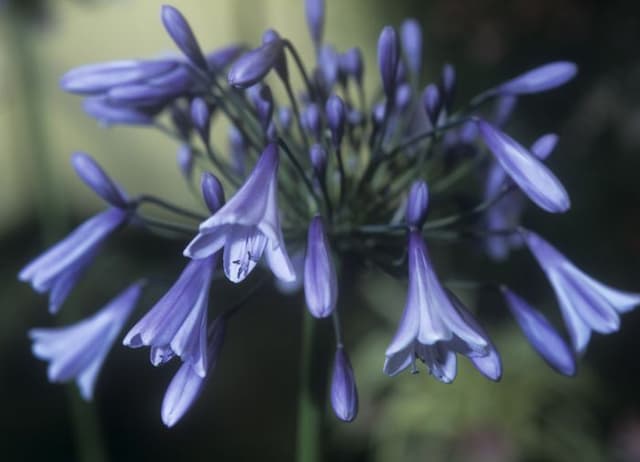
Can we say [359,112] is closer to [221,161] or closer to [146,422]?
[221,161]

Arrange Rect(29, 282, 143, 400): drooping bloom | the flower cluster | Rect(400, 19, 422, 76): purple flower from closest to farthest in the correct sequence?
the flower cluster, Rect(29, 282, 143, 400): drooping bloom, Rect(400, 19, 422, 76): purple flower

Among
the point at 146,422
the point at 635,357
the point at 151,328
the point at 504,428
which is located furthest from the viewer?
the point at 635,357

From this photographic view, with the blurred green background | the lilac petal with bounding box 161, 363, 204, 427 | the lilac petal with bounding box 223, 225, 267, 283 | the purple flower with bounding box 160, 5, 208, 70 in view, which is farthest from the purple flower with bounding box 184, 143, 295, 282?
the blurred green background

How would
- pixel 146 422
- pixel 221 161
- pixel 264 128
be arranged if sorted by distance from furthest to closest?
1. pixel 146 422
2. pixel 221 161
3. pixel 264 128

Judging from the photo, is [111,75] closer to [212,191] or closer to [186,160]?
[186,160]

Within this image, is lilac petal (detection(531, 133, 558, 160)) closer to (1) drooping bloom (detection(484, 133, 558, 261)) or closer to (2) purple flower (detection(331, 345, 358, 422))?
(1) drooping bloom (detection(484, 133, 558, 261))

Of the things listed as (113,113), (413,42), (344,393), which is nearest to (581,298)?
(344,393)

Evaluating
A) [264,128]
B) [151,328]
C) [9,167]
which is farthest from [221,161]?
[9,167]

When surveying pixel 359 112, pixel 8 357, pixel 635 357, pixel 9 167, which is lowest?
pixel 635 357
